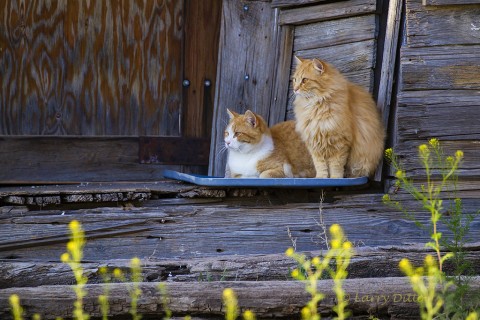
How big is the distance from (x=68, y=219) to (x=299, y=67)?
177cm

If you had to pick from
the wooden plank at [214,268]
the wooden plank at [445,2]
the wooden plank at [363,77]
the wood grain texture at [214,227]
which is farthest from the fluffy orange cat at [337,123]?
the wooden plank at [214,268]

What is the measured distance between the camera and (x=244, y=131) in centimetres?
566

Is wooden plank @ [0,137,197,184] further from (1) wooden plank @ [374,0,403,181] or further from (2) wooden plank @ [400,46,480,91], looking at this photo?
(2) wooden plank @ [400,46,480,91]

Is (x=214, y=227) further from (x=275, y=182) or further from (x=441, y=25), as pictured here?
(x=441, y=25)

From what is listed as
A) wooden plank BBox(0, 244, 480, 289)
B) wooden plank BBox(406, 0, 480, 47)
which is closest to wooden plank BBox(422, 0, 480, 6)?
wooden plank BBox(406, 0, 480, 47)

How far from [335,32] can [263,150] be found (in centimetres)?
92

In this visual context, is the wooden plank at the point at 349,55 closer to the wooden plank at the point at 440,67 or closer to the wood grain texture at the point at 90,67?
the wooden plank at the point at 440,67

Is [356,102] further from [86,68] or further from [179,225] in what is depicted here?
[86,68]

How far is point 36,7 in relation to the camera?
6.06 metres

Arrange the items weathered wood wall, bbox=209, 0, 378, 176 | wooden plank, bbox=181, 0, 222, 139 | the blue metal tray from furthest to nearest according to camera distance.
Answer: wooden plank, bbox=181, 0, 222, 139, weathered wood wall, bbox=209, 0, 378, 176, the blue metal tray

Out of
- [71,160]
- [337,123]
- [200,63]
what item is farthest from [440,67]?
[71,160]

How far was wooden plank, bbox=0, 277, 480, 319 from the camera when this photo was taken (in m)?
3.61

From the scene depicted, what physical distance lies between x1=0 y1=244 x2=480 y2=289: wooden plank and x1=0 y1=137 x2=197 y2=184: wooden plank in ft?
5.98

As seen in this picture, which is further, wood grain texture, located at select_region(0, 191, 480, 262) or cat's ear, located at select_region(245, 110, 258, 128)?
cat's ear, located at select_region(245, 110, 258, 128)
